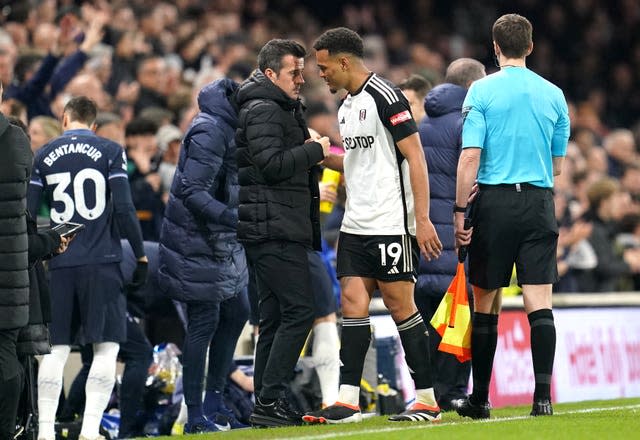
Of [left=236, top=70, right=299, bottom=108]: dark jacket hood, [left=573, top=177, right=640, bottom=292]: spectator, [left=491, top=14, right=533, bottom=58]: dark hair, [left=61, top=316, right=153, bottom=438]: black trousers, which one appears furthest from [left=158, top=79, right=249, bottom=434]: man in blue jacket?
→ [left=573, top=177, right=640, bottom=292]: spectator

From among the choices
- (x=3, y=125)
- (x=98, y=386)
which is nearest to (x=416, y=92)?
(x=98, y=386)

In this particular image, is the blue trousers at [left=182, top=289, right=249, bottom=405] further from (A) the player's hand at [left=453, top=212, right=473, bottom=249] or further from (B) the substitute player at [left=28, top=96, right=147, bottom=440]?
(A) the player's hand at [left=453, top=212, right=473, bottom=249]

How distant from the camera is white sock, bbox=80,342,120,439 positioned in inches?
343

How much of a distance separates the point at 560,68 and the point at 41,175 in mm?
17344

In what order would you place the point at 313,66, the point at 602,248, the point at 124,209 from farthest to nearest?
the point at 313,66 → the point at 602,248 → the point at 124,209

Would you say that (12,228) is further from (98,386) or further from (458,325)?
(458,325)

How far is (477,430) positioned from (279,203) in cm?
174

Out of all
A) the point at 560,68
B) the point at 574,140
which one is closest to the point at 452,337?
the point at 574,140

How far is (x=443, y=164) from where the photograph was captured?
9445mm

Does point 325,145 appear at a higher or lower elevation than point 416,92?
lower

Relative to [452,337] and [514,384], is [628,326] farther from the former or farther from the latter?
[452,337]

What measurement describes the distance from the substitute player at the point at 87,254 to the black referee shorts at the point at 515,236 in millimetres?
2282

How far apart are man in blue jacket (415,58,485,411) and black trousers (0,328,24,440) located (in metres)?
3.39

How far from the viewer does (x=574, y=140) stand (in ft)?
68.9
